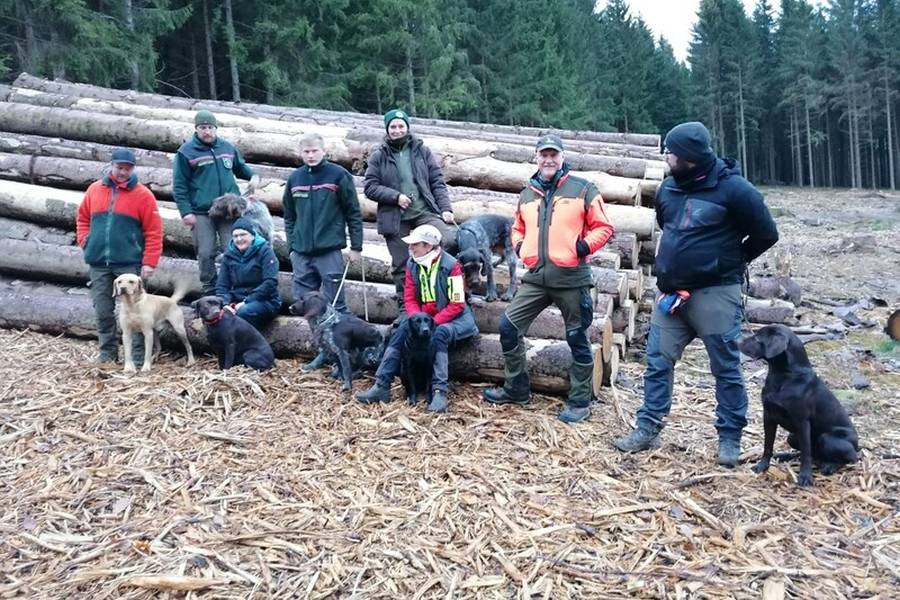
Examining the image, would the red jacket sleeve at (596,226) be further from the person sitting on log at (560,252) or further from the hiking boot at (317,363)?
the hiking boot at (317,363)

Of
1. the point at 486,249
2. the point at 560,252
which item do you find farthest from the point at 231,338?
the point at 560,252

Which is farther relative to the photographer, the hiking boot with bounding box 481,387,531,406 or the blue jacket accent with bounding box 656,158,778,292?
the hiking boot with bounding box 481,387,531,406

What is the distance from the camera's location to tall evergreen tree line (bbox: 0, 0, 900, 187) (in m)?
23.5

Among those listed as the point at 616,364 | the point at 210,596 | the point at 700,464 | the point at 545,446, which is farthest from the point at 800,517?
the point at 210,596

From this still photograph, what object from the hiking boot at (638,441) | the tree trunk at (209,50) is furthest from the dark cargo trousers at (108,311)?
the tree trunk at (209,50)

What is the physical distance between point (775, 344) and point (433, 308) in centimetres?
319

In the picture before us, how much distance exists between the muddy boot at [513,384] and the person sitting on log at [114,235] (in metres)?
4.13

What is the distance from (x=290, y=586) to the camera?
4227 mm

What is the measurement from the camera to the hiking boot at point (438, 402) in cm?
686

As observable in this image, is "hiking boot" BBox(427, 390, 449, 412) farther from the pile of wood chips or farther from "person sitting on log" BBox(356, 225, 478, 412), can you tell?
the pile of wood chips

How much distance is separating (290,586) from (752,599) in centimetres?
267

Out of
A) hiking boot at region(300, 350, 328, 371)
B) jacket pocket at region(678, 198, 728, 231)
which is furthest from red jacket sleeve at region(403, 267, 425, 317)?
jacket pocket at region(678, 198, 728, 231)

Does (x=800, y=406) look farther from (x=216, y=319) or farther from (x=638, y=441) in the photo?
(x=216, y=319)

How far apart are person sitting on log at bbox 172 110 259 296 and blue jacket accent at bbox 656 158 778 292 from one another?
5355 millimetres
